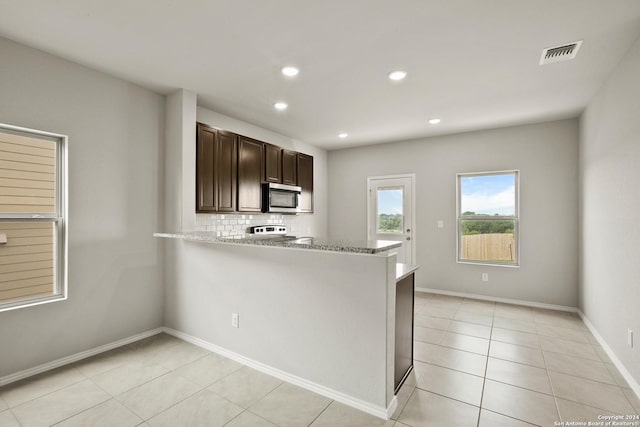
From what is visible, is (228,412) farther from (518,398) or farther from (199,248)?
(518,398)

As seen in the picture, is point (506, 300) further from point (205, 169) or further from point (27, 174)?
point (27, 174)

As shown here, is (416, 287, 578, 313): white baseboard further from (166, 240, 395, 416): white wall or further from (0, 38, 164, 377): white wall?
(0, 38, 164, 377): white wall

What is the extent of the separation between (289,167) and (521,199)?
11.4ft

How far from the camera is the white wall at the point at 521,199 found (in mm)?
4148

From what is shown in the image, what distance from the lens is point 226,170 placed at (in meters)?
3.87

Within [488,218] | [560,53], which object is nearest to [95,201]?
[560,53]

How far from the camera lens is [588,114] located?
3566 mm

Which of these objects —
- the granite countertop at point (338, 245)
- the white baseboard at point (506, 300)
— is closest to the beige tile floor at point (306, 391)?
the granite countertop at point (338, 245)

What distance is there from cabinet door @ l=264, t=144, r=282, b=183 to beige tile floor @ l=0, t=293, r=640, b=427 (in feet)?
8.17

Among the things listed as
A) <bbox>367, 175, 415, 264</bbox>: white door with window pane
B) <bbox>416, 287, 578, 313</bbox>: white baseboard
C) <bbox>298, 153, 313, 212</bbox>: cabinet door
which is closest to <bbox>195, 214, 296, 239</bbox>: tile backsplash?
<bbox>298, 153, 313, 212</bbox>: cabinet door

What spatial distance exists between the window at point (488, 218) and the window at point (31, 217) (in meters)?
4.96

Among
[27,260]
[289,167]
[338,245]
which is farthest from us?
[289,167]

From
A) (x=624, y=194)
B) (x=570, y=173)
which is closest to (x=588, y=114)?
(x=570, y=173)

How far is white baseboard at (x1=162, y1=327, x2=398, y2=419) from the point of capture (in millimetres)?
1979
